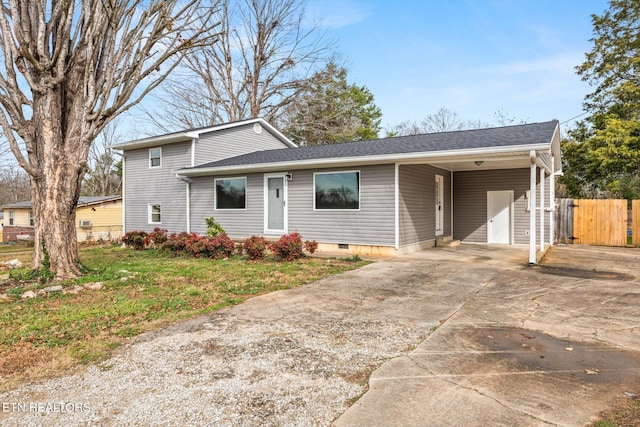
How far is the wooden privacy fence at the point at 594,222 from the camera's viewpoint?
12.4 meters

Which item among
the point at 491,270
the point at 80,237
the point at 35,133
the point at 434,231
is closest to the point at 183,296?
the point at 35,133

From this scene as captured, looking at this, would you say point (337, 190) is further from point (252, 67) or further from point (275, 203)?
point (252, 67)

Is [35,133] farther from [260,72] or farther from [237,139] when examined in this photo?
[260,72]

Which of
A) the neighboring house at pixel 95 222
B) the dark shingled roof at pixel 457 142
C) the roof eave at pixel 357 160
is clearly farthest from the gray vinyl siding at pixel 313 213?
the neighboring house at pixel 95 222

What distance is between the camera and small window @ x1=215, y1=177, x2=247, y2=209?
1266 cm

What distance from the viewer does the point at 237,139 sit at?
15.9 metres

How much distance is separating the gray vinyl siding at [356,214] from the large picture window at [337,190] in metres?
0.13

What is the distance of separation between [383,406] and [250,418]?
0.87m

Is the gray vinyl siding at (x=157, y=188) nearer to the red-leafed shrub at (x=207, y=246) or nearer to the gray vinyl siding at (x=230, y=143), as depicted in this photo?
the gray vinyl siding at (x=230, y=143)

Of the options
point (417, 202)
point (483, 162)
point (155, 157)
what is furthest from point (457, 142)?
point (155, 157)

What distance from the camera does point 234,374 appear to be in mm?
3084

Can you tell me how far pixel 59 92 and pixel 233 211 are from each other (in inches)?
249

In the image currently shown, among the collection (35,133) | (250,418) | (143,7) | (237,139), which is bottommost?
(250,418)

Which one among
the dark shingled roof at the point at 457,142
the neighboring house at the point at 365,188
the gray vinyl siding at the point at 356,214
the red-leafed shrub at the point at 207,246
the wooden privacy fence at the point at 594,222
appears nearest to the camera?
the dark shingled roof at the point at 457,142
